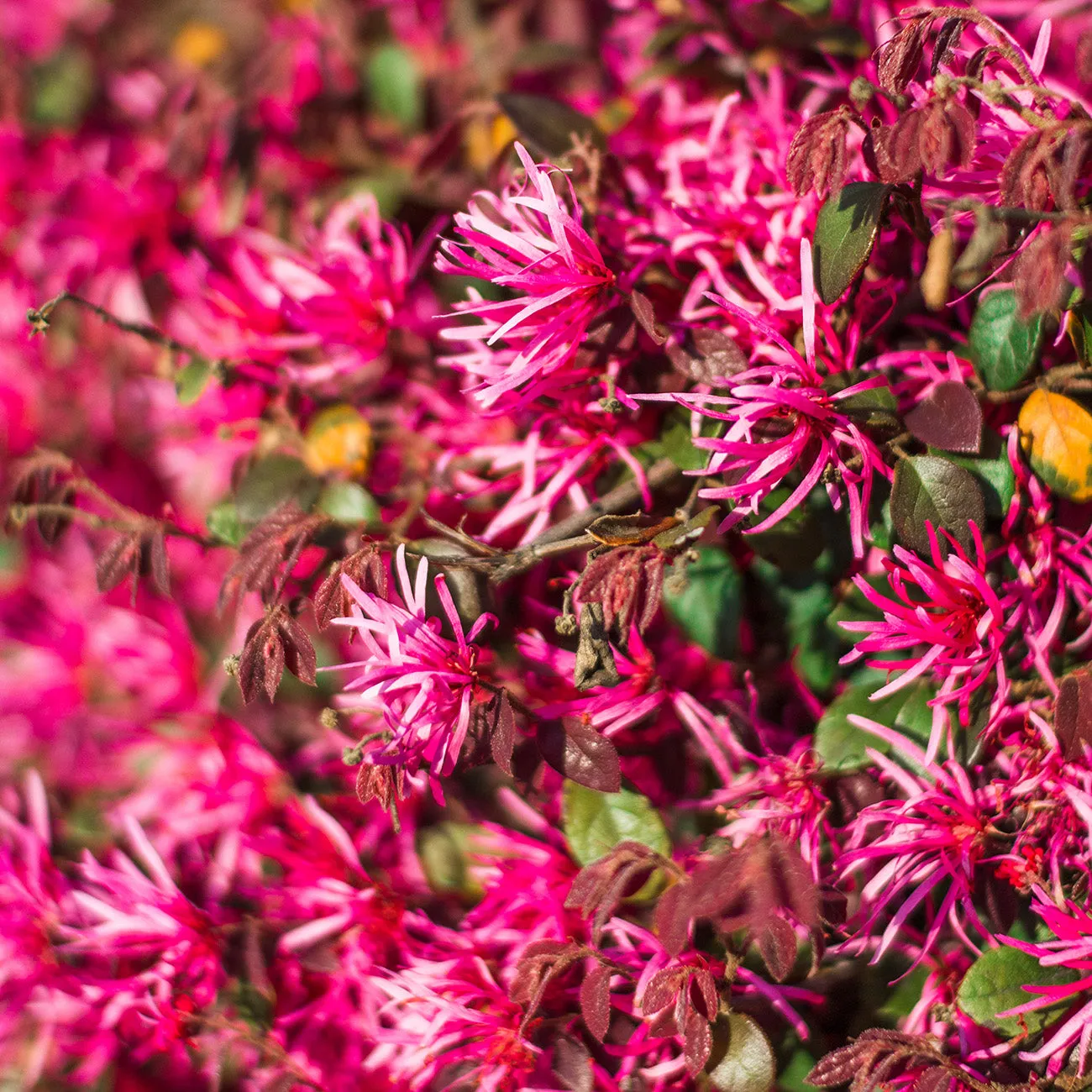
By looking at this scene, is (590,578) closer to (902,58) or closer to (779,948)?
(779,948)

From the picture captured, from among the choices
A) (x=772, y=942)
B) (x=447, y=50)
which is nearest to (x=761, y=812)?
(x=772, y=942)

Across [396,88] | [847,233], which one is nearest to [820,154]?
[847,233]

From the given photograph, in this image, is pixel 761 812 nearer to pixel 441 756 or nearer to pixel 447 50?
pixel 441 756

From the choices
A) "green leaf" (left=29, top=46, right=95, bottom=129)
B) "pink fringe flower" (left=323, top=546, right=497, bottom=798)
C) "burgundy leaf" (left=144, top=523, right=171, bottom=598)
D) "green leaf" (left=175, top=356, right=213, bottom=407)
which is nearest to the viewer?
"pink fringe flower" (left=323, top=546, right=497, bottom=798)

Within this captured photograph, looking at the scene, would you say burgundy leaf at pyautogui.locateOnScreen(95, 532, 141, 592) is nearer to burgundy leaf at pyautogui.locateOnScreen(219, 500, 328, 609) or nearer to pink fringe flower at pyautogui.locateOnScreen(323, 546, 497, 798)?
burgundy leaf at pyautogui.locateOnScreen(219, 500, 328, 609)

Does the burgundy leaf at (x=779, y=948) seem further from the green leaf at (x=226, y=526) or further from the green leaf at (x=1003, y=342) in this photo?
the green leaf at (x=226, y=526)

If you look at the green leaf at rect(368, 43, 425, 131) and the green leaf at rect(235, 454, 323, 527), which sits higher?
the green leaf at rect(368, 43, 425, 131)

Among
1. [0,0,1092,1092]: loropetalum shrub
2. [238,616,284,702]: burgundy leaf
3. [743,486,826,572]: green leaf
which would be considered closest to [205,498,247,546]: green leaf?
[0,0,1092,1092]: loropetalum shrub
